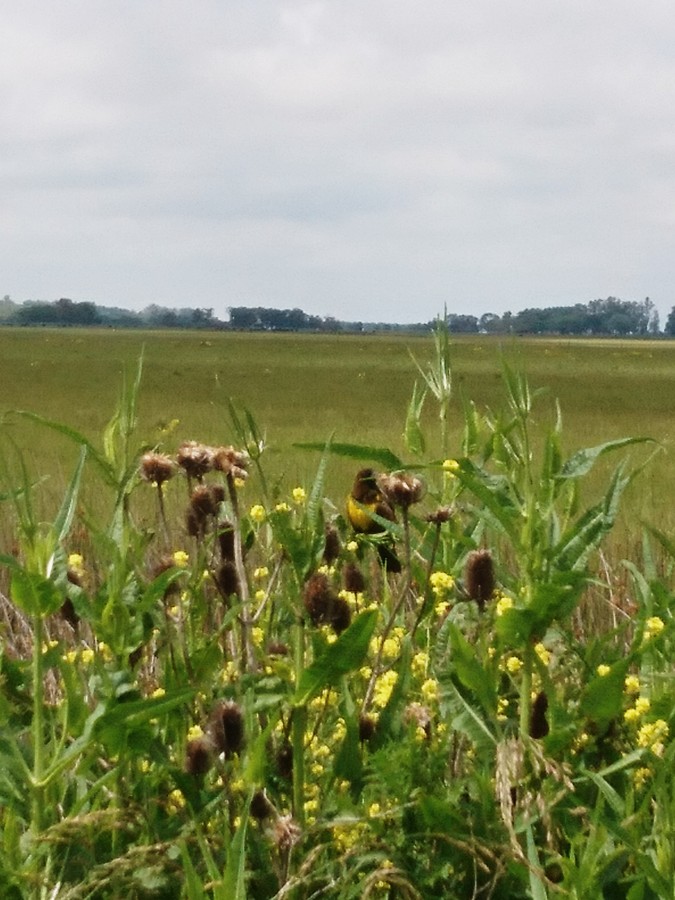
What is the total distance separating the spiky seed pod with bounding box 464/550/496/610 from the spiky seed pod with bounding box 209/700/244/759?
36 centimetres

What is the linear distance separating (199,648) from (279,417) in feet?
54.0

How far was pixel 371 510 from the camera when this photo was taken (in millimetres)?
2092

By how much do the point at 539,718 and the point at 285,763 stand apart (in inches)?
13.2

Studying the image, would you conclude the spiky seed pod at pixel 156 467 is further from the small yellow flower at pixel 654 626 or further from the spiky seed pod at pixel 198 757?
the small yellow flower at pixel 654 626

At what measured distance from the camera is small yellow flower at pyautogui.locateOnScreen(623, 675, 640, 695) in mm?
1876

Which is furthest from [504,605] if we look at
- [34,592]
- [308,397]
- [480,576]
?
[308,397]

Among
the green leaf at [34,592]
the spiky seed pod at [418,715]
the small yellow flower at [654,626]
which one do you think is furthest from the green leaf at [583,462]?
the green leaf at [34,592]

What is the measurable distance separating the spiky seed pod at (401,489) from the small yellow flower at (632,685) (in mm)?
417

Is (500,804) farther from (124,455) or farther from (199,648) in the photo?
(124,455)

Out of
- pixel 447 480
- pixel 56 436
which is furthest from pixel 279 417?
pixel 447 480

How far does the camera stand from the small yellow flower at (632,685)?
188 centimetres

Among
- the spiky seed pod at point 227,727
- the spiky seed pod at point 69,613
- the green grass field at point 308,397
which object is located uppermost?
the spiky seed pod at point 69,613

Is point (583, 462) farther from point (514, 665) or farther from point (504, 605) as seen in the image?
point (514, 665)

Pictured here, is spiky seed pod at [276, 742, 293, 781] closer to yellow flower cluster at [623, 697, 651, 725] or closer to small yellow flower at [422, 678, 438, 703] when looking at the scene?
small yellow flower at [422, 678, 438, 703]
